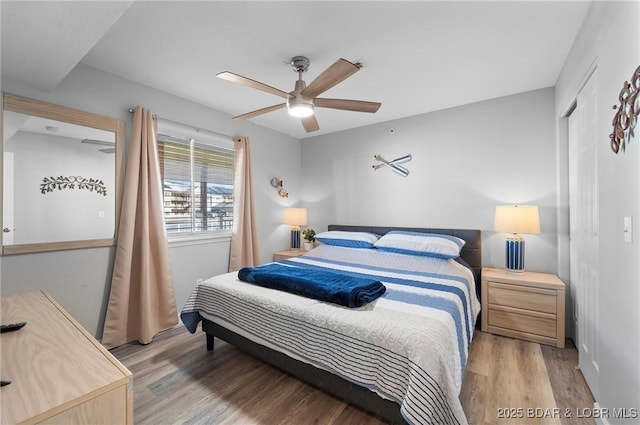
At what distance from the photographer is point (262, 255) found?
4.07m

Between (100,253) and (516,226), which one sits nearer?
(100,253)

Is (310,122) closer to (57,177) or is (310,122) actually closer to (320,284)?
(320,284)

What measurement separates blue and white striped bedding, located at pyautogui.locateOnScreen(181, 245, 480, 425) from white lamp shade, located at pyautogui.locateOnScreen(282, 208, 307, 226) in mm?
1744

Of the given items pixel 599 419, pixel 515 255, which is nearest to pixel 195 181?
pixel 515 255

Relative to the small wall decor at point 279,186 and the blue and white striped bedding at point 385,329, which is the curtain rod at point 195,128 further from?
the blue and white striped bedding at point 385,329

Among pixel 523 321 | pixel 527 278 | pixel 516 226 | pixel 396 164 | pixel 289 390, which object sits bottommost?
pixel 289 390

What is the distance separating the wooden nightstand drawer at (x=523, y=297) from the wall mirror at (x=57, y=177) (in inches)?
148

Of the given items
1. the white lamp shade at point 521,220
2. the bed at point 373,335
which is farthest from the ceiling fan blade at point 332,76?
the white lamp shade at point 521,220

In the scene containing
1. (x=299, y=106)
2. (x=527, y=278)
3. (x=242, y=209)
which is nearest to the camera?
(x=299, y=106)

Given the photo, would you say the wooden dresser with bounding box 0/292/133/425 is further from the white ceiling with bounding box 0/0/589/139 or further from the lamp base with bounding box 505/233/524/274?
the lamp base with bounding box 505/233/524/274

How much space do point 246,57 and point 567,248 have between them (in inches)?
136

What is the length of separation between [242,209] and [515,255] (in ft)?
10.5

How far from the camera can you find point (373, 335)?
1.46 metres

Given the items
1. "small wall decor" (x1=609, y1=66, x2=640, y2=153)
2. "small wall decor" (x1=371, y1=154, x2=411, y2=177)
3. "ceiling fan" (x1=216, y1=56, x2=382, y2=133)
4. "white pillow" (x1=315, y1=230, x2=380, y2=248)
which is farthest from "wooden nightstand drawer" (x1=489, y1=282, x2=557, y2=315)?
"ceiling fan" (x1=216, y1=56, x2=382, y2=133)
